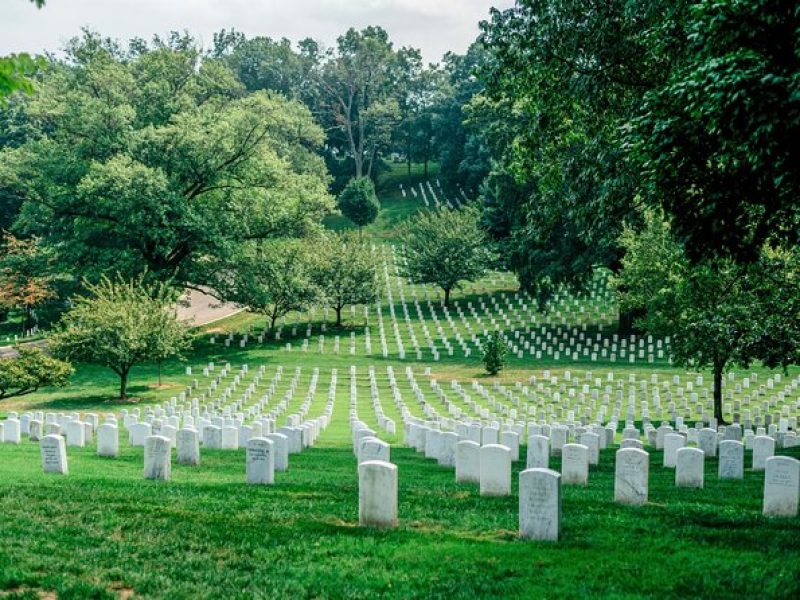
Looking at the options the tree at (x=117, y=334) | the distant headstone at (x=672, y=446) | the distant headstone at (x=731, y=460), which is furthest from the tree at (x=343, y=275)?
the distant headstone at (x=731, y=460)

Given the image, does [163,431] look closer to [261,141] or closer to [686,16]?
[686,16]

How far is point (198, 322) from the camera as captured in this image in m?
51.9

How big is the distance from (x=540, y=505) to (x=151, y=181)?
3429cm

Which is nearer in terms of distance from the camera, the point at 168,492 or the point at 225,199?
the point at 168,492

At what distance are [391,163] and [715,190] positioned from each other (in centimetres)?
10277

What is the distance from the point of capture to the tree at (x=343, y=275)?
4959 cm

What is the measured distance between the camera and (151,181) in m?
39.4

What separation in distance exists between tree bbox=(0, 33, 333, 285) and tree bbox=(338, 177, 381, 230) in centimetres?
2731

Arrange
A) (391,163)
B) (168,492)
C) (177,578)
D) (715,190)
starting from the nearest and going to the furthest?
1. (177,578)
2. (715,190)
3. (168,492)
4. (391,163)

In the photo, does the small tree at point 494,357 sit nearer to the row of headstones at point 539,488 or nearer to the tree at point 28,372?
the tree at point 28,372

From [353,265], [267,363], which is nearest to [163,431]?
[267,363]

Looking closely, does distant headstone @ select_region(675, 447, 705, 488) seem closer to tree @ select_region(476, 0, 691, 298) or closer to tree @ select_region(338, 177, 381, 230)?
tree @ select_region(476, 0, 691, 298)

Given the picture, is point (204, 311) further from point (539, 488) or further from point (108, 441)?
point (539, 488)

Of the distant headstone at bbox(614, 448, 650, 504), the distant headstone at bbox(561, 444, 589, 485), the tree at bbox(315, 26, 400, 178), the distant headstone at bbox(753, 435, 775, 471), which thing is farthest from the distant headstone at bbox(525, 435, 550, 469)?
the tree at bbox(315, 26, 400, 178)
